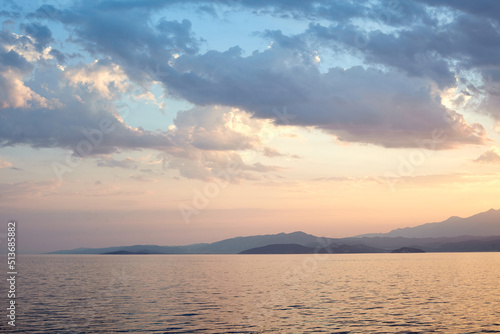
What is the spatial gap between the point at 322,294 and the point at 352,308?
73.9 feet

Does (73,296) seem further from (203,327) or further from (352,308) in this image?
(352,308)

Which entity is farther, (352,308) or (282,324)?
(352,308)

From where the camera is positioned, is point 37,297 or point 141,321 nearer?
point 141,321

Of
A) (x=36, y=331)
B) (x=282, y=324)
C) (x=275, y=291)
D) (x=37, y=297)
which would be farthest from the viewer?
(x=275, y=291)

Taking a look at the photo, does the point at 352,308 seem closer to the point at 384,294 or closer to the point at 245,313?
the point at 245,313

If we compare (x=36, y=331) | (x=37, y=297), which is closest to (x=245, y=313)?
(x=36, y=331)

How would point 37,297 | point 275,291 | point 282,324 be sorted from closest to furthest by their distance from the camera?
point 282,324 < point 37,297 < point 275,291

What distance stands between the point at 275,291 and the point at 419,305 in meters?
36.5

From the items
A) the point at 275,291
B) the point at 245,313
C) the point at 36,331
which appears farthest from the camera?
the point at 275,291

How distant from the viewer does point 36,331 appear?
58.4 metres

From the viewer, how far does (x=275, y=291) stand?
108062 millimetres

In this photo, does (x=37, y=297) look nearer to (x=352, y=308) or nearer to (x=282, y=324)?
(x=282, y=324)

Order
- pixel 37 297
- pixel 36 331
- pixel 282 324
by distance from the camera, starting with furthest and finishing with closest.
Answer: pixel 37 297 → pixel 282 324 → pixel 36 331

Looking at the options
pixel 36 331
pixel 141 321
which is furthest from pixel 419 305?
pixel 36 331
